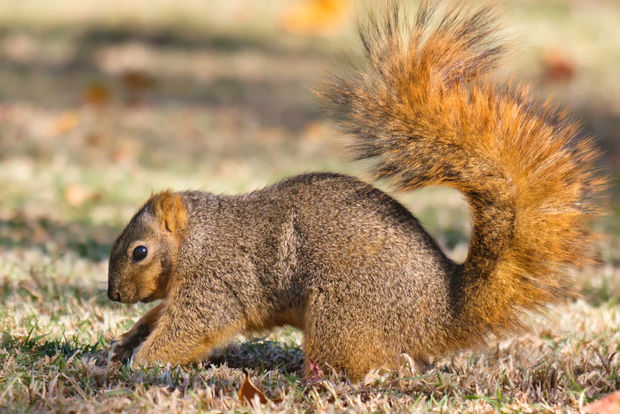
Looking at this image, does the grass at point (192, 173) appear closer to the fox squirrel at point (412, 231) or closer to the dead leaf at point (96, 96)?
the dead leaf at point (96, 96)

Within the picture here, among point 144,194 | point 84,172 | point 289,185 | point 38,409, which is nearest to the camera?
point 38,409

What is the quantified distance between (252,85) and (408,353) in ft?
22.8

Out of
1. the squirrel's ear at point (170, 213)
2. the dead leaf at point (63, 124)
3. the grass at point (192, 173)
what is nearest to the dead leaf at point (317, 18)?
the grass at point (192, 173)

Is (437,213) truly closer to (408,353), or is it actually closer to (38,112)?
(408,353)

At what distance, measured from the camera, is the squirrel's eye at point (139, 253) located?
316cm

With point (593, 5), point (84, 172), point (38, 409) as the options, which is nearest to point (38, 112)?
point (84, 172)

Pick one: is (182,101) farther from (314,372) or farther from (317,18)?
(314,372)

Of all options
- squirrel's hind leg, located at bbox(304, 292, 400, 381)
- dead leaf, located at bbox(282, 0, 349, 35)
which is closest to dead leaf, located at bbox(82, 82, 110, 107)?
dead leaf, located at bbox(282, 0, 349, 35)

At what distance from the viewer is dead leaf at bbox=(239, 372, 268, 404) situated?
102 inches

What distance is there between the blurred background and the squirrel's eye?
117cm

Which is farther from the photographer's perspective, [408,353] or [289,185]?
[289,185]

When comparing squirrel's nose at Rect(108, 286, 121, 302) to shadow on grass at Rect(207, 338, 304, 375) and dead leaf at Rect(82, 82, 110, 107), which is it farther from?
dead leaf at Rect(82, 82, 110, 107)

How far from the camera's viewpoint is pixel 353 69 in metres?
3.09

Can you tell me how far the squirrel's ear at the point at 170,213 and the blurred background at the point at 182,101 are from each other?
1211mm
